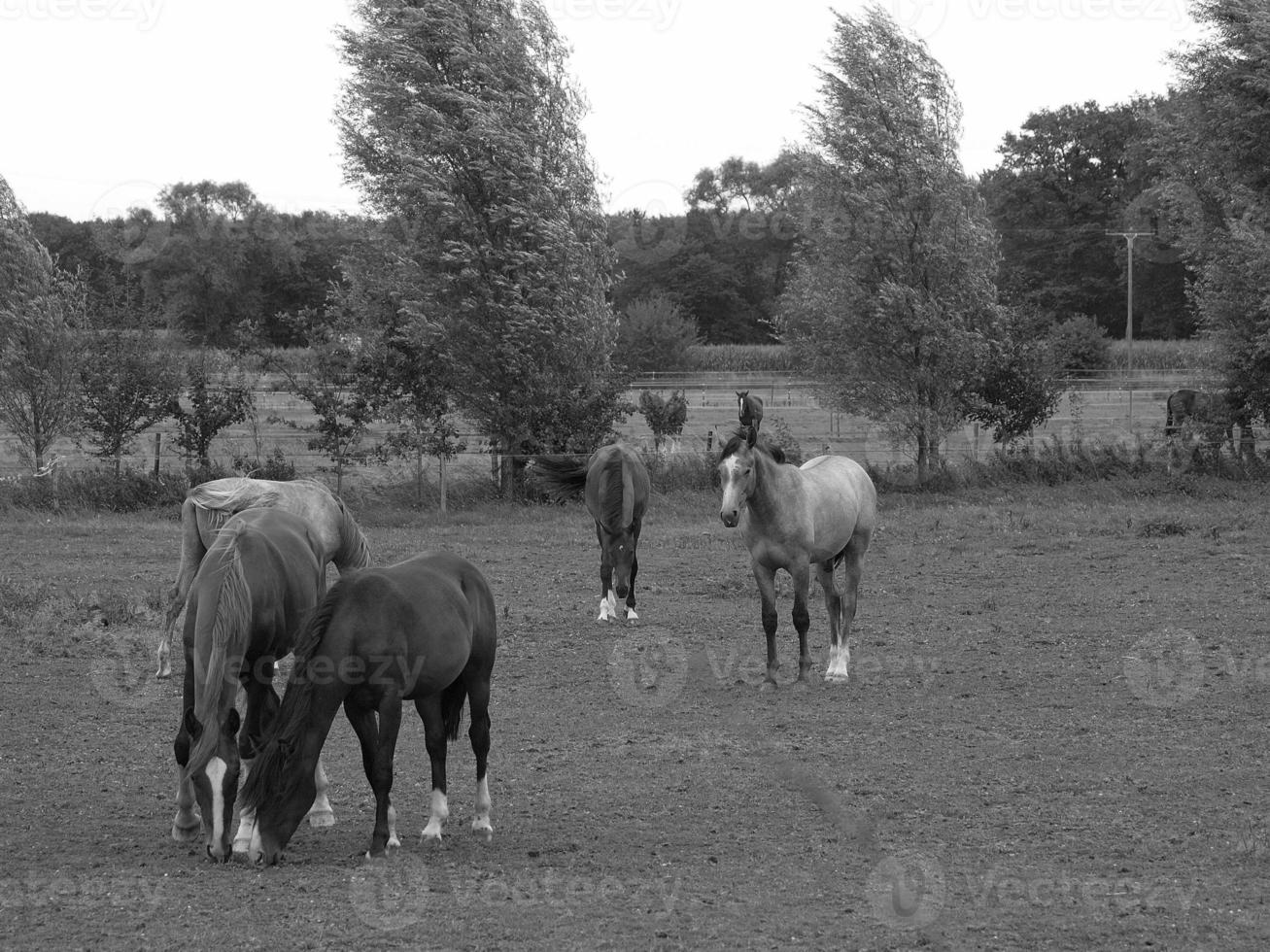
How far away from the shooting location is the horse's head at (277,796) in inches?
222

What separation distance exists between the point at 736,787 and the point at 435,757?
1.83 metres

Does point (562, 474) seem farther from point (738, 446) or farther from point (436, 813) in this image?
point (436, 813)

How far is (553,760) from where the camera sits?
789cm

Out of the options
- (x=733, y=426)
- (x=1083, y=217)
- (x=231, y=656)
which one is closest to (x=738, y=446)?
(x=231, y=656)

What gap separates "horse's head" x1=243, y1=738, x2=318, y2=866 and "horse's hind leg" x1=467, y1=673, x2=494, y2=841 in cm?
94

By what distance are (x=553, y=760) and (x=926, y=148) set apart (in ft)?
63.7

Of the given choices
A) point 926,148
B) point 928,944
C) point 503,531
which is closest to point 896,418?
point 926,148

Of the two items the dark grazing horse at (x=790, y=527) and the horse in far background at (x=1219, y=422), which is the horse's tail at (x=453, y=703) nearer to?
the dark grazing horse at (x=790, y=527)

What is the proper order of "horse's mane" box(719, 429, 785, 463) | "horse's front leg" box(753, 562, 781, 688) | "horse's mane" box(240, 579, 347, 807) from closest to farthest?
"horse's mane" box(240, 579, 347, 807) → "horse's mane" box(719, 429, 785, 463) → "horse's front leg" box(753, 562, 781, 688)

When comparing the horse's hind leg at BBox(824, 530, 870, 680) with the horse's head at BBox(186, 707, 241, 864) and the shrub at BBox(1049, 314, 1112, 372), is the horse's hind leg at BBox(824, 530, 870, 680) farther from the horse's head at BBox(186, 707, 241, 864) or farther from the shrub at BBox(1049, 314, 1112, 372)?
the shrub at BBox(1049, 314, 1112, 372)

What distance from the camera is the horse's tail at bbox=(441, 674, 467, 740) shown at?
648 cm

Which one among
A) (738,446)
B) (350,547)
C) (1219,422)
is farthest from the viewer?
(1219,422)

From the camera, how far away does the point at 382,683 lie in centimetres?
590

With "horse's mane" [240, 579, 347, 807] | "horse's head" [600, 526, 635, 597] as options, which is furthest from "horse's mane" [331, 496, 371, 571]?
"horse's head" [600, 526, 635, 597]
